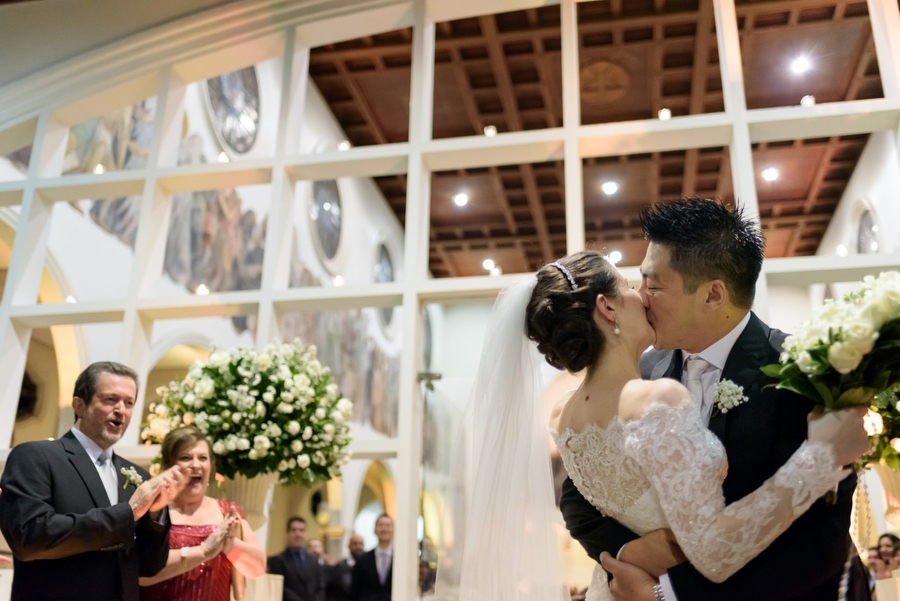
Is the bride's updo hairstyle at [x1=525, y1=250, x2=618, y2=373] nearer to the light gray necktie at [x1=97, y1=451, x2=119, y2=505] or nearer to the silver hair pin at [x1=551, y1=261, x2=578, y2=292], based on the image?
the silver hair pin at [x1=551, y1=261, x2=578, y2=292]

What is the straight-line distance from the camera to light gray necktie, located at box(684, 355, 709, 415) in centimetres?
235

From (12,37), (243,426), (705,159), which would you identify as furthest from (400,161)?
(705,159)

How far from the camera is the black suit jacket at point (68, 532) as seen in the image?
10.2ft

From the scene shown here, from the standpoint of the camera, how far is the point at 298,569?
786 centimetres

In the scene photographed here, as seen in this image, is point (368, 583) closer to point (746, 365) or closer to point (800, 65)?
point (746, 365)

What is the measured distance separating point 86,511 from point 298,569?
4841 millimetres

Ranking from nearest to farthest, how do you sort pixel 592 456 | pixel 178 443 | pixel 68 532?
pixel 592 456 < pixel 68 532 < pixel 178 443

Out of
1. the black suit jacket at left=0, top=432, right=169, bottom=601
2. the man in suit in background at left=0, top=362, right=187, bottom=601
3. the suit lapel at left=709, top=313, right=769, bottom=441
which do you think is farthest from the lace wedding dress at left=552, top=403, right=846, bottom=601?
the black suit jacket at left=0, top=432, right=169, bottom=601

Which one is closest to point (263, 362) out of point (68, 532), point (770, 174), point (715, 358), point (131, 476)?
point (131, 476)

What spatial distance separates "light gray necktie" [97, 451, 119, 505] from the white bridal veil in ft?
5.19

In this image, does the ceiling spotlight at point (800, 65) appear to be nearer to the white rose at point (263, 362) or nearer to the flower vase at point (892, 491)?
the flower vase at point (892, 491)

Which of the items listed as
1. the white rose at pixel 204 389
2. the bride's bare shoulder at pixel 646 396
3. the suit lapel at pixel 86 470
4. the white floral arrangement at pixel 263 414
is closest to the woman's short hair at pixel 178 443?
the white floral arrangement at pixel 263 414

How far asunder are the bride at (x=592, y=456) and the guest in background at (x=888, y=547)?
17.2ft

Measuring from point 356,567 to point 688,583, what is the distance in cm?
610
